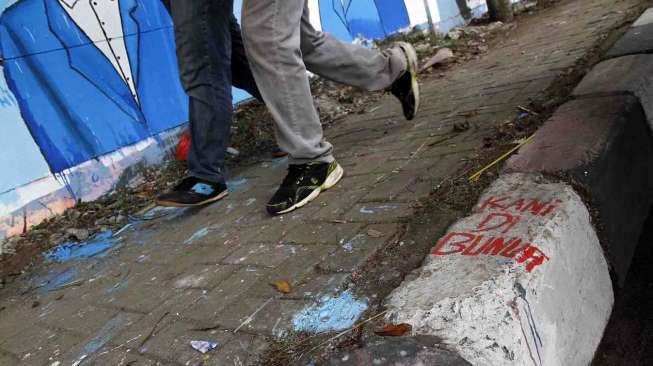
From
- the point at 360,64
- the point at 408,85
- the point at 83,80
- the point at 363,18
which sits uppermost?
the point at 83,80

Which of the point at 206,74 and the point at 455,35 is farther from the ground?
the point at 206,74

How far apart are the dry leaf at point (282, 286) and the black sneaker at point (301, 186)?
0.61 m

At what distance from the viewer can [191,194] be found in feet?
8.14

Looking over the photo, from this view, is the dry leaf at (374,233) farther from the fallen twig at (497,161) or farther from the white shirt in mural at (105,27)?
the white shirt in mural at (105,27)

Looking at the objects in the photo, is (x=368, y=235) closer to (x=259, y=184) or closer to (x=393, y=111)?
(x=259, y=184)

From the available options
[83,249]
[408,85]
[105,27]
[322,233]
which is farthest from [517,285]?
[105,27]

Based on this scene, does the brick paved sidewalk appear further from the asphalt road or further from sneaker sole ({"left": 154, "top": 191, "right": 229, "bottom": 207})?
the asphalt road

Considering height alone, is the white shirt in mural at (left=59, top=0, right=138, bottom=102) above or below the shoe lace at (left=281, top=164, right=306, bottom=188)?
above

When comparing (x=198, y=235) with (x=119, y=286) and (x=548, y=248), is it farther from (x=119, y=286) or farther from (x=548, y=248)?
(x=548, y=248)

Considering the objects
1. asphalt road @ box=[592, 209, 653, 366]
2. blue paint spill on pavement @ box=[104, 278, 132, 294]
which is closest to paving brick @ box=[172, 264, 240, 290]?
blue paint spill on pavement @ box=[104, 278, 132, 294]

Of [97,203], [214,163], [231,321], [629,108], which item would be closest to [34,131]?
[97,203]

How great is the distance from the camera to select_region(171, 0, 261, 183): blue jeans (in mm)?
2326

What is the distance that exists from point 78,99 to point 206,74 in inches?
52.5

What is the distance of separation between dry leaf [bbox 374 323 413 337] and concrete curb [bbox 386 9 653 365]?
0.06ft
